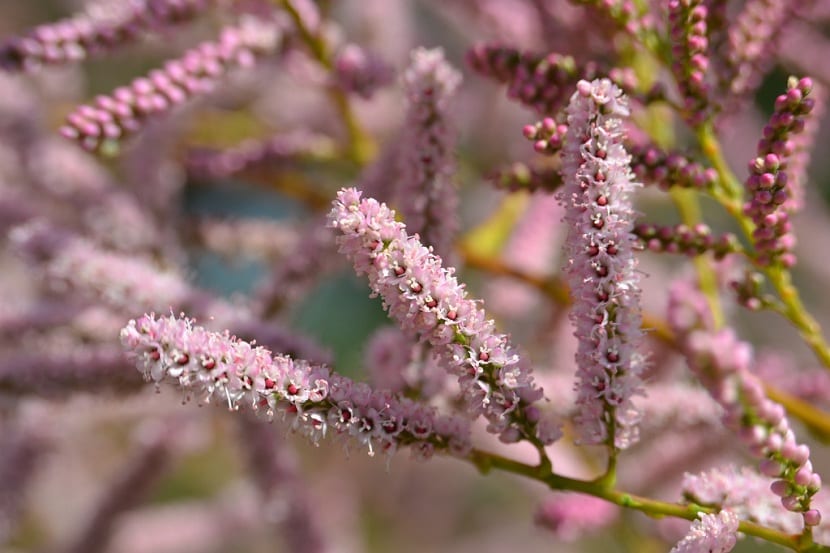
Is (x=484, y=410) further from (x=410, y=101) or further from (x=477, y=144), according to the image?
(x=477, y=144)

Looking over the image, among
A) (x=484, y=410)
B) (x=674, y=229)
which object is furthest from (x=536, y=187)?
(x=484, y=410)

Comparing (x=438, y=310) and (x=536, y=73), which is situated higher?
(x=536, y=73)

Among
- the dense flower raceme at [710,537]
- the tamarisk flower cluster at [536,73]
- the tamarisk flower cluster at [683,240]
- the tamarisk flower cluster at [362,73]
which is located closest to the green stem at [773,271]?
the tamarisk flower cluster at [683,240]

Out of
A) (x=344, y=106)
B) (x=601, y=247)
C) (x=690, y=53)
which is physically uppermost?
(x=690, y=53)

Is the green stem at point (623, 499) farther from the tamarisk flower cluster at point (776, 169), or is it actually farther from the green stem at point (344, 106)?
the green stem at point (344, 106)

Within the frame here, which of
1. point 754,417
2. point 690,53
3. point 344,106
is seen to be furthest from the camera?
point 344,106

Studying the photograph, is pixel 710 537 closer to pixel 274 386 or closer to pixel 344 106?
pixel 274 386

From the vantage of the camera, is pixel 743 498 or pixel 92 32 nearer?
pixel 743 498

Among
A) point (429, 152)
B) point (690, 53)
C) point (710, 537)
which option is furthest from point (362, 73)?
point (710, 537)
